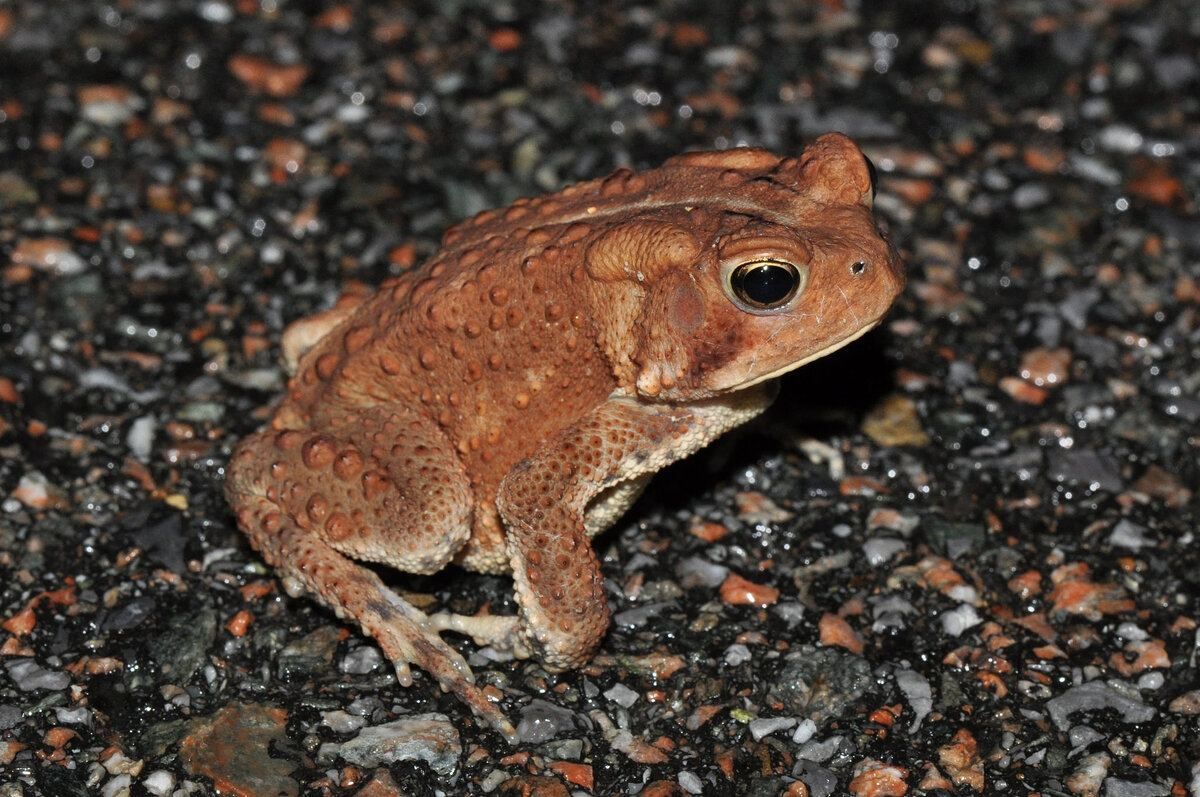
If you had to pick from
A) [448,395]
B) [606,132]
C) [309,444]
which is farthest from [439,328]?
[606,132]

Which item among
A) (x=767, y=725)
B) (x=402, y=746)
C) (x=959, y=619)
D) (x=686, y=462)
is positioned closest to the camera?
(x=402, y=746)

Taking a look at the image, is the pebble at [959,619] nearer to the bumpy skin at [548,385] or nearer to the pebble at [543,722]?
the bumpy skin at [548,385]

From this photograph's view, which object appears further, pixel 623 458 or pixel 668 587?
pixel 668 587

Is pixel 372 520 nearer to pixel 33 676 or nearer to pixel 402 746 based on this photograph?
pixel 402 746

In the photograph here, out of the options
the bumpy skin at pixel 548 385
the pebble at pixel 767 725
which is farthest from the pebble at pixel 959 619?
the bumpy skin at pixel 548 385

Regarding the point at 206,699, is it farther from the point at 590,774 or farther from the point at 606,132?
the point at 606,132

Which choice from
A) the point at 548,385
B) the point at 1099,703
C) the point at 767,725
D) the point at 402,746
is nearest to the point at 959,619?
the point at 1099,703

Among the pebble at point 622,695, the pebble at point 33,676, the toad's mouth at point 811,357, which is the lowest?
the pebble at point 33,676
